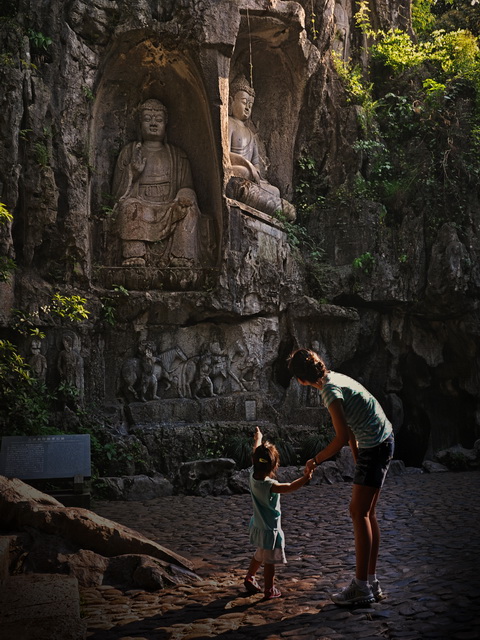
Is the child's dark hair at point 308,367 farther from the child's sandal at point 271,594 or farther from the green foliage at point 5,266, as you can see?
the green foliage at point 5,266

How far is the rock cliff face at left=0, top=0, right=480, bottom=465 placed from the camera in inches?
468

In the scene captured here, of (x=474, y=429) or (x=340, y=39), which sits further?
(x=340, y=39)

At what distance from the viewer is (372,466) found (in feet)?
14.1

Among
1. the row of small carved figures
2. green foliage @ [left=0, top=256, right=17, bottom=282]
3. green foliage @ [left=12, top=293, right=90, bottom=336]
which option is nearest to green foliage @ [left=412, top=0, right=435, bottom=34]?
the row of small carved figures

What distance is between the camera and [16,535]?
17.5 ft

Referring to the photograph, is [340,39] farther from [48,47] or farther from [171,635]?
[171,635]

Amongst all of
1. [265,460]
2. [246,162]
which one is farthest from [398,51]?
[265,460]

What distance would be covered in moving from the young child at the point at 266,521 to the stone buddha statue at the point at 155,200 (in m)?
8.95

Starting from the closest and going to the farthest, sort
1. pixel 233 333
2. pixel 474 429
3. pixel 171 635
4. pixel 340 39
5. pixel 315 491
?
pixel 171 635 < pixel 315 491 < pixel 233 333 < pixel 474 429 < pixel 340 39

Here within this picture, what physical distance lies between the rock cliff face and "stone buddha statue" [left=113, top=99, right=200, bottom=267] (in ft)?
0.33

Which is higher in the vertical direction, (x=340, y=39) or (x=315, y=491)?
(x=340, y=39)

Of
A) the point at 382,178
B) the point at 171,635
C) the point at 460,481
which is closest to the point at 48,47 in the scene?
the point at 382,178

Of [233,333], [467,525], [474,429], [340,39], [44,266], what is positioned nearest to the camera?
[467,525]

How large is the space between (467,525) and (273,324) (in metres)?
7.16
